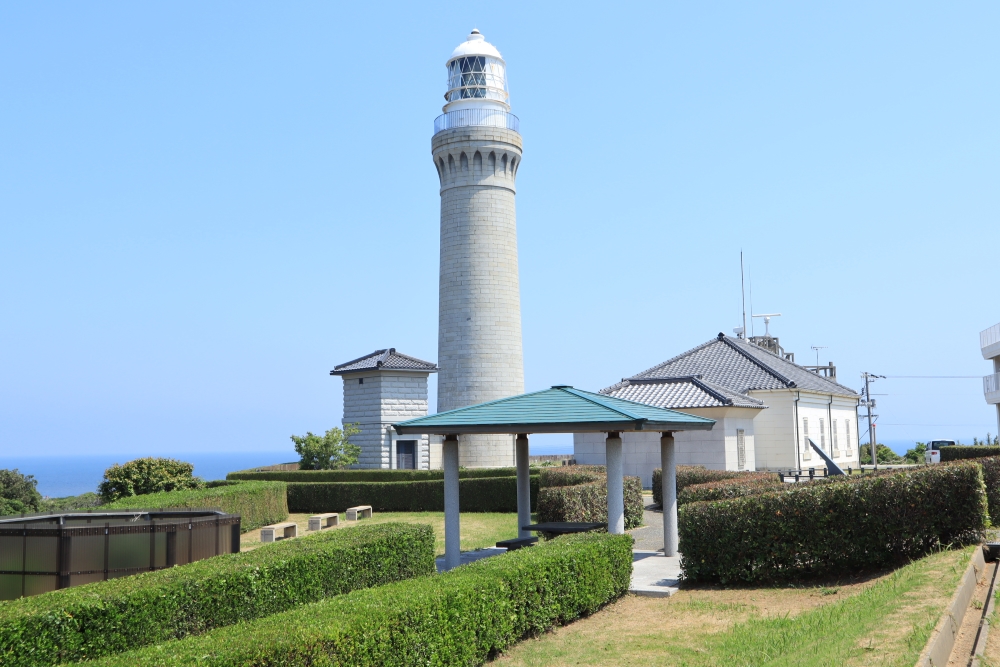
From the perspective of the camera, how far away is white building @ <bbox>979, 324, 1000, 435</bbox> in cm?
4594

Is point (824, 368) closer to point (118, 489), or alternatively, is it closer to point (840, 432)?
point (840, 432)

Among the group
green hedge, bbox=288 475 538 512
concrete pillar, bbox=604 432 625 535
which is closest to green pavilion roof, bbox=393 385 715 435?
concrete pillar, bbox=604 432 625 535

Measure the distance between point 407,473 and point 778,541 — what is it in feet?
67.8

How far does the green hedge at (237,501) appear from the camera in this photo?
21031mm

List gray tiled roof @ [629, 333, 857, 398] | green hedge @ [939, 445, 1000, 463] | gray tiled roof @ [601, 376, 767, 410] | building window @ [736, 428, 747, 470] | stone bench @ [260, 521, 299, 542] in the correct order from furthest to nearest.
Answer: gray tiled roof @ [629, 333, 857, 398], green hedge @ [939, 445, 1000, 463], building window @ [736, 428, 747, 470], gray tiled roof @ [601, 376, 767, 410], stone bench @ [260, 521, 299, 542]

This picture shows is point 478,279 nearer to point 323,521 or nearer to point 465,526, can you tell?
point 323,521

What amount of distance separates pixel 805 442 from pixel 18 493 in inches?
1375

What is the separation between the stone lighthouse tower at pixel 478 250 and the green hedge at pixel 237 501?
32.8 feet

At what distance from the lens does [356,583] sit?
12914 millimetres

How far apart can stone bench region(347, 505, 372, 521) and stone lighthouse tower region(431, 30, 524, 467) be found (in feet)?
26.6

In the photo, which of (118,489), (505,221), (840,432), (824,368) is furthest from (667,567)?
(824,368)

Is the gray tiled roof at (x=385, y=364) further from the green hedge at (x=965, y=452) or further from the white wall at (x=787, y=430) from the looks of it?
the green hedge at (x=965, y=452)

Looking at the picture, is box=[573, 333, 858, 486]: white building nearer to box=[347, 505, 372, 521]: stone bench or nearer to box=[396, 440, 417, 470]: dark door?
box=[396, 440, 417, 470]: dark door

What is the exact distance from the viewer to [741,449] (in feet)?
115
